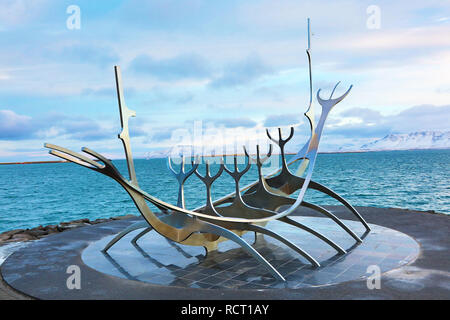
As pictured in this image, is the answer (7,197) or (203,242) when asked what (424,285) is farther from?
(7,197)

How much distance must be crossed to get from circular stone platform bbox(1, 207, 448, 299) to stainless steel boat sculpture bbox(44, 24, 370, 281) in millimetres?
424

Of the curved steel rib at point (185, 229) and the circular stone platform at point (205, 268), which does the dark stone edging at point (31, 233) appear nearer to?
the circular stone platform at point (205, 268)

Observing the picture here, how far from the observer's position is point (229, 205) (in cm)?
982

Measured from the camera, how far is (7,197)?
53688 mm

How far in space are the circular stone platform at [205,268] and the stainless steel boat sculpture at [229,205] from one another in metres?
0.42

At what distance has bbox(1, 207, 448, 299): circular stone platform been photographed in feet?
22.8

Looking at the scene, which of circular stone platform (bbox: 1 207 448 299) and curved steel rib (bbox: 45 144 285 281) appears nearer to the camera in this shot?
circular stone platform (bbox: 1 207 448 299)

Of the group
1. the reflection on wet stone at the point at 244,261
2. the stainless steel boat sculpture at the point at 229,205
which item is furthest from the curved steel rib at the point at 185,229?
the reflection on wet stone at the point at 244,261

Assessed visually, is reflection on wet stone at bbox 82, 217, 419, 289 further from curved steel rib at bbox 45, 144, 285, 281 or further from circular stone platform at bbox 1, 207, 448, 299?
curved steel rib at bbox 45, 144, 285, 281

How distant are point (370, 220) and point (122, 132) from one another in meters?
9.17

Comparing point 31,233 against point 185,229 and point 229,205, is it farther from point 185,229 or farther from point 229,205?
point 229,205

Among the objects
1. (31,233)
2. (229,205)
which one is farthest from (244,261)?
(31,233)

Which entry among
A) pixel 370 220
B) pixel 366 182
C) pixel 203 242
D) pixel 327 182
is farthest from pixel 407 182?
pixel 203 242

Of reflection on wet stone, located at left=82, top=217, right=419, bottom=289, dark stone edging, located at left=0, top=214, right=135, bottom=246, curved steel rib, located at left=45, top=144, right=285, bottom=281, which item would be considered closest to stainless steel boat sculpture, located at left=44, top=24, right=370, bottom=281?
curved steel rib, located at left=45, top=144, right=285, bottom=281
